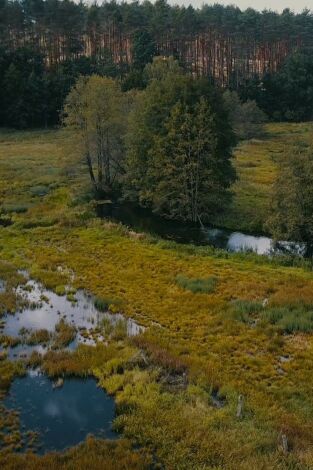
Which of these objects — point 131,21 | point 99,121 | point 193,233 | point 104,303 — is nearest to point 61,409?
point 104,303

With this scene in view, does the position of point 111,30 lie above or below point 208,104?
above

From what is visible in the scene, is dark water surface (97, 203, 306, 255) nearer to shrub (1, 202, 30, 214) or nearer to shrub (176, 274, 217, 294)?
shrub (1, 202, 30, 214)

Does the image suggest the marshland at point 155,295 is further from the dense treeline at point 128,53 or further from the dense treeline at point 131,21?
the dense treeline at point 131,21

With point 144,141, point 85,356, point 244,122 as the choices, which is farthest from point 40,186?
point 244,122

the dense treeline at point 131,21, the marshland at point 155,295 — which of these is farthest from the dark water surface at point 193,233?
the dense treeline at point 131,21

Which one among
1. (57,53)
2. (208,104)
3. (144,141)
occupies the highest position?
(57,53)

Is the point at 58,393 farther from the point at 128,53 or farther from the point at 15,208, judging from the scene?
the point at 128,53

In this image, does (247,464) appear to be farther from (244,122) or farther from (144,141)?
(244,122)

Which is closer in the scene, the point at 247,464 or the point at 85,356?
the point at 247,464
